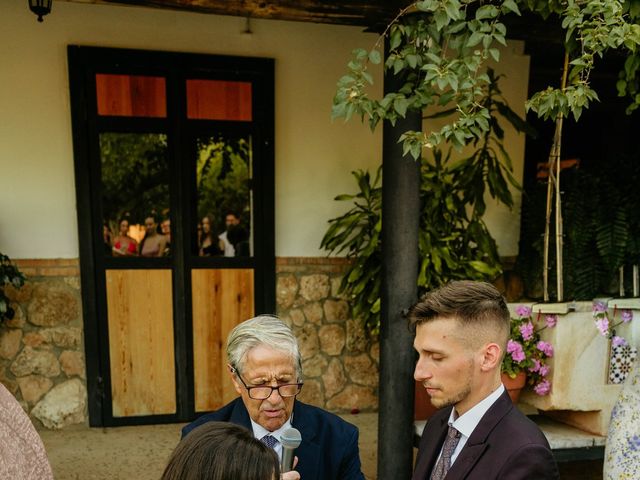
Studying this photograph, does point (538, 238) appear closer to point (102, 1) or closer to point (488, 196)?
point (488, 196)

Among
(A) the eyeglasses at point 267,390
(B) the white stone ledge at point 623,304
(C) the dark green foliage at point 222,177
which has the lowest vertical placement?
(A) the eyeglasses at point 267,390

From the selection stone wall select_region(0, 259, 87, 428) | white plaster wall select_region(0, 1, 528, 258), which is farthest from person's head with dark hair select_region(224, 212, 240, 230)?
stone wall select_region(0, 259, 87, 428)

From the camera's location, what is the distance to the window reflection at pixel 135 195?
3.76 meters

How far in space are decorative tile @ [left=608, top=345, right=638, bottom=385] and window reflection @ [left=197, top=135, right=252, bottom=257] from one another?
258cm

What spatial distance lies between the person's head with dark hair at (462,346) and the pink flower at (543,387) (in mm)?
1393

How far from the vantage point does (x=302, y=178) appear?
3990 mm

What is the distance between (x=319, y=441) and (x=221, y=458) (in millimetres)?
701

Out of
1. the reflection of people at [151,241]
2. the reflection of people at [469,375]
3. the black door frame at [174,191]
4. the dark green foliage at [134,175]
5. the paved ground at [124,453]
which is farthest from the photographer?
the reflection of people at [151,241]

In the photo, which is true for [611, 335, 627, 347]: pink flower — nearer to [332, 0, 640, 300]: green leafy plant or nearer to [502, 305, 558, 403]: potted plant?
[502, 305, 558, 403]: potted plant

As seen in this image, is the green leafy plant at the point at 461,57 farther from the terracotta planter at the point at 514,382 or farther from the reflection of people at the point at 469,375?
the terracotta planter at the point at 514,382

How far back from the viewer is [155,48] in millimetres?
3670

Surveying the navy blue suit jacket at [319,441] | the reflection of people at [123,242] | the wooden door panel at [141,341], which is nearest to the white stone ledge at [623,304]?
the navy blue suit jacket at [319,441]

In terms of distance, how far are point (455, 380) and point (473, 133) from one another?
1.19 m

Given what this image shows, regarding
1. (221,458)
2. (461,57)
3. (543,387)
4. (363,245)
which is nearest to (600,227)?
(543,387)
